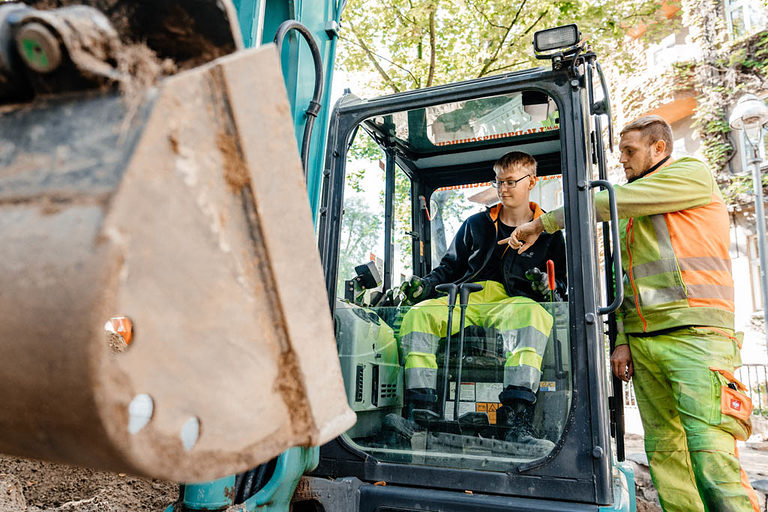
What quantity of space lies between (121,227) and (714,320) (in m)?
2.57

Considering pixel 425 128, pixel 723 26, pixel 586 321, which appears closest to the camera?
pixel 586 321

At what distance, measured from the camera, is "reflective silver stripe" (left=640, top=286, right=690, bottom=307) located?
8.59 feet

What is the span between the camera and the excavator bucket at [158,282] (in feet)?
1.92

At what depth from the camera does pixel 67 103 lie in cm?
69

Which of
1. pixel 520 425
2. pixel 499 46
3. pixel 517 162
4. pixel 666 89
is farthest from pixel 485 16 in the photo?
pixel 666 89

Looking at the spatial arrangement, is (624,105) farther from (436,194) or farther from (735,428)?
(735,428)

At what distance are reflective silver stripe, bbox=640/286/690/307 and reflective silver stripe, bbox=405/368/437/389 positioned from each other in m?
1.05

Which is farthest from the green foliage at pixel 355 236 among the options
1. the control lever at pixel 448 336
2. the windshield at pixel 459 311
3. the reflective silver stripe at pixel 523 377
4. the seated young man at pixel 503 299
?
the reflective silver stripe at pixel 523 377

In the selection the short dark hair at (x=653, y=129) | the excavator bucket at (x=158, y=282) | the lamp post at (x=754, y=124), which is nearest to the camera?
the excavator bucket at (x=158, y=282)

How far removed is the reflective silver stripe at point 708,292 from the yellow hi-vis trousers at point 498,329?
73 cm

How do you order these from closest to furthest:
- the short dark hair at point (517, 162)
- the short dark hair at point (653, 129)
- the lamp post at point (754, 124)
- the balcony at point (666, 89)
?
the short dark hair at point (653, 129)
the short dark hair at point (517, 162)
the lamp post at point (754, 124)
the balcony at point (666, 89)

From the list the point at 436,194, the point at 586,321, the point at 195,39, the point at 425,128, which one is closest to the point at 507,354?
the point at 586,321

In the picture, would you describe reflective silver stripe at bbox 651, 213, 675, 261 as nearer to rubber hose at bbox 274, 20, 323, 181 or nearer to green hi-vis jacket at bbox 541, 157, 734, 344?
green hi-vis jacket at bbox 541, 157, 734, 344

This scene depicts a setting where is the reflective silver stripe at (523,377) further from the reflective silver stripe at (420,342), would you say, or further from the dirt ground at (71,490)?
the dirt ground at (71,490)
